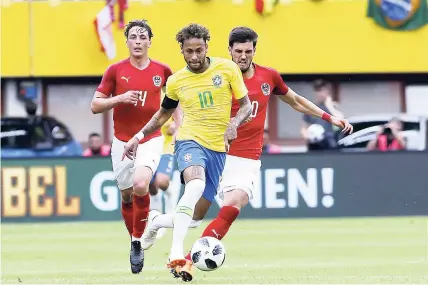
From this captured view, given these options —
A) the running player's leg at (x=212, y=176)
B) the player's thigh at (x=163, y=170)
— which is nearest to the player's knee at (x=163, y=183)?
the player's thigh at (x=163, y=170)

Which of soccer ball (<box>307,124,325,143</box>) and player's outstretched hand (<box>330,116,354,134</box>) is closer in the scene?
player's outstretched hand (<box>330,116,354,134</box>)

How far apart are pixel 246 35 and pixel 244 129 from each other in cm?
89

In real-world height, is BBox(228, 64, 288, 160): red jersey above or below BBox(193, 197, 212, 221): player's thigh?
above

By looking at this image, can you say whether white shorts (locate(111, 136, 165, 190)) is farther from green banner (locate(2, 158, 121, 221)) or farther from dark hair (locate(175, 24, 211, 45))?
green banner (locate(2, 158, 121, 221))

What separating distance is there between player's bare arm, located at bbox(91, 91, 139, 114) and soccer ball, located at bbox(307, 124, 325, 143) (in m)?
9.11

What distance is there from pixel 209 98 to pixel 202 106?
0.09 metres

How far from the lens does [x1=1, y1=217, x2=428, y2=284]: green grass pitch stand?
454 inches

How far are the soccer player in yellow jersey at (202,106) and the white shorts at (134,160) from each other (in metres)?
1.39

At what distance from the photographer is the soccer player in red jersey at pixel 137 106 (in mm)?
12648

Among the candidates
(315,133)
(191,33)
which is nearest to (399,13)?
(315,133)

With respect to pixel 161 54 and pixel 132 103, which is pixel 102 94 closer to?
pixel 132 103

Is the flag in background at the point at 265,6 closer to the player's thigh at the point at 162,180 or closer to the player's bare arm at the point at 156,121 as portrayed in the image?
the player's thigh at the point at 162,180

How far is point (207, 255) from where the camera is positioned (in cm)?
1085

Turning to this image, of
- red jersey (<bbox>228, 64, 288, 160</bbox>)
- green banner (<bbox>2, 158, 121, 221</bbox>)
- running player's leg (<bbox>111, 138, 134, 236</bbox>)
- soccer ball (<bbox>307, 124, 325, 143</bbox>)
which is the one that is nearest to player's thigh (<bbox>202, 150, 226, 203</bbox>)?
red jersey (<bbox>228, 64, 288, 160</bbox>)
